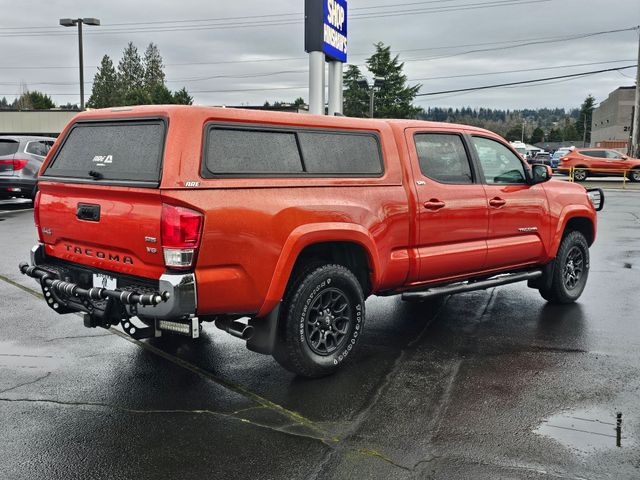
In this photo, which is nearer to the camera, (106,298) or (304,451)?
(304,451)

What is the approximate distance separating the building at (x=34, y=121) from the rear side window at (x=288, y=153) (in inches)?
2265

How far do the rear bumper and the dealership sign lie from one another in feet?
39.0

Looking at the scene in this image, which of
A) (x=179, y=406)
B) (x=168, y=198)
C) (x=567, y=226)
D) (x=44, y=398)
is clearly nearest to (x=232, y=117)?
(x=168, y=198)

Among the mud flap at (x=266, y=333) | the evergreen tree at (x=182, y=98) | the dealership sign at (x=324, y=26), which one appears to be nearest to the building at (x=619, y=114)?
the evergreen tree at (x=182, y=98)

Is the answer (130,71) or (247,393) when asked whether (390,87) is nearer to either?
(130,71)

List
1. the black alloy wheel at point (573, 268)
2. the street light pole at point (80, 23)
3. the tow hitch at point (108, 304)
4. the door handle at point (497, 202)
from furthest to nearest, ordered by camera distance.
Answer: the street light pole at point (80, 23)
the black alloy wheel at point (573, 268)
the door handle at point (497, 202)
the tow hitch at point (108, 304)

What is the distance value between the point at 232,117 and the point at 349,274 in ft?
4.80

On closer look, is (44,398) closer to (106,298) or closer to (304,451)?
(106,298)

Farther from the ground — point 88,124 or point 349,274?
point 88,124

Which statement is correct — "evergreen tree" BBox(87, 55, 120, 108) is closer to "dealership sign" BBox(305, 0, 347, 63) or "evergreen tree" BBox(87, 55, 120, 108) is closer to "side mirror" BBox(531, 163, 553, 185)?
"dealership sign" BBox(305, 0, 347, 63)

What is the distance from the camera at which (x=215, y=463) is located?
12.1ft

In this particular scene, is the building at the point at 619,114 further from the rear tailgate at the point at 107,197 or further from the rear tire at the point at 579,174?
the rear tailgate at the point at 107,197

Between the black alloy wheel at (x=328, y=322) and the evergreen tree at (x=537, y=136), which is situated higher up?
the evergreen tree at (x=537, y=136)

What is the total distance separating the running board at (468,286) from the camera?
5785mm
